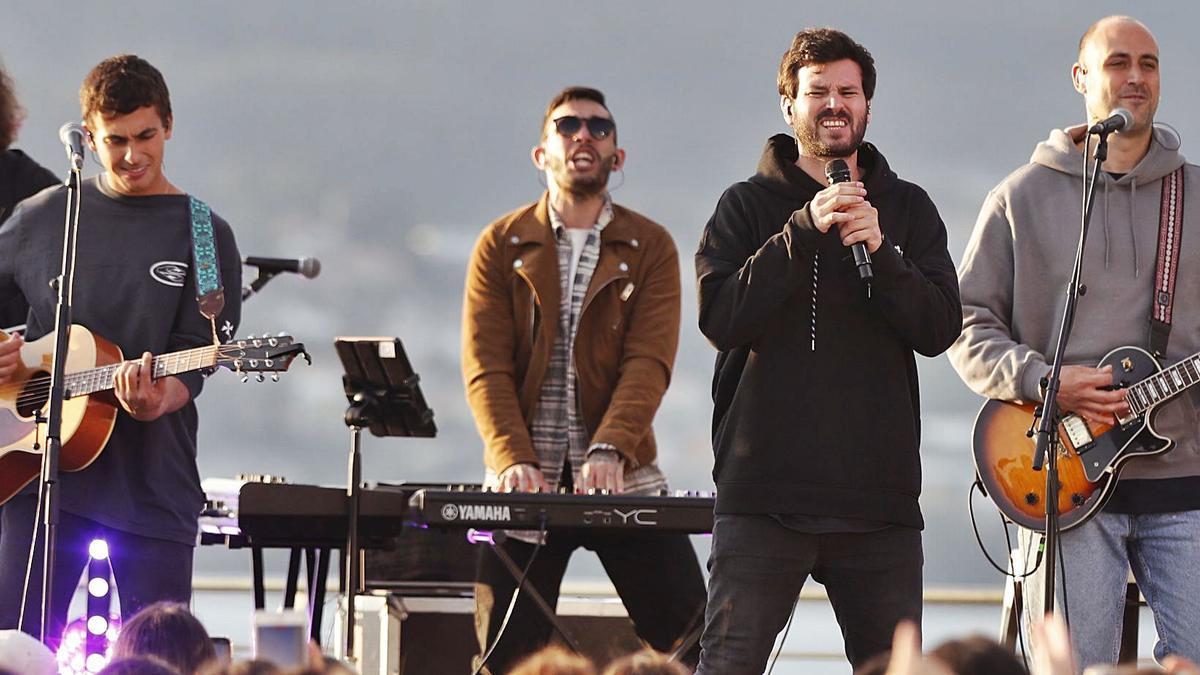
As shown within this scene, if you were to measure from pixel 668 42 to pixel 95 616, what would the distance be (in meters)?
5.00

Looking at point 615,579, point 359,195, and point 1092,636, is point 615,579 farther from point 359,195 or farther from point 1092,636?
point 359,195

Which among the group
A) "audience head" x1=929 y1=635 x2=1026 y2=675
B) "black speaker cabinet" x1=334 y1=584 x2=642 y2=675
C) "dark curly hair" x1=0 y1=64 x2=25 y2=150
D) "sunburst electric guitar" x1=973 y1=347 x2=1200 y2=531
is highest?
"dark curly hair" x1=0 y1=64 x2=25 y2=150

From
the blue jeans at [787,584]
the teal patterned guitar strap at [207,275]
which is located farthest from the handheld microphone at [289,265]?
the blue jeans at [787,584]

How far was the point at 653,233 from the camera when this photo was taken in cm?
525

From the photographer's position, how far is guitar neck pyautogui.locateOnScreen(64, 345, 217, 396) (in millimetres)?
4539

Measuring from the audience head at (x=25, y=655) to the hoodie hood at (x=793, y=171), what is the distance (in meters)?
1.98

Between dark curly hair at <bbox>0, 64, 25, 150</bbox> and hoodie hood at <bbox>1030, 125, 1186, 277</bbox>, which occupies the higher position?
dark curly hair at <bbox>0, 64, 25, 150</bbox>

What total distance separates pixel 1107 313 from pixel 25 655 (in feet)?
9.35

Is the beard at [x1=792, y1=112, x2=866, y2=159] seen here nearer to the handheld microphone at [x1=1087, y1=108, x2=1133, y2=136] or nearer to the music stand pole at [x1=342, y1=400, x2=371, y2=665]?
the handheld microphone at [x1=1087, y1=108, x2=1133, y2=136]

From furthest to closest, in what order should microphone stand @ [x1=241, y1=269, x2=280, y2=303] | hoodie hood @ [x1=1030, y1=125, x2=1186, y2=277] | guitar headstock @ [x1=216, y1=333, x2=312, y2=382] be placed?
microphone stand @ [x1=241, y1=269, x2=280, y2=303], guitar headstock @ [x1=216, y1=333, x2=312, y2=382], hoodie hood @ [x1=1030, y1=125, x2=1186, y2=277]

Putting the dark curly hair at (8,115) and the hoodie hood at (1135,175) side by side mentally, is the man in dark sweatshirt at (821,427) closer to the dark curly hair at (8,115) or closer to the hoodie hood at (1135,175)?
the hoodie hood at (1135,175)

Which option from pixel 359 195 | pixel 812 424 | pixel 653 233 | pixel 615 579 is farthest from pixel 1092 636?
pixel 359 195

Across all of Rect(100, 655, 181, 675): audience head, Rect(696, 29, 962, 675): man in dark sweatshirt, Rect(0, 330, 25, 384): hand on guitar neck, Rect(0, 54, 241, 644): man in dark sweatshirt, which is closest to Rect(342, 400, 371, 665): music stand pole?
Rect(0, 54, 241, 644): man in dark sweatshirt

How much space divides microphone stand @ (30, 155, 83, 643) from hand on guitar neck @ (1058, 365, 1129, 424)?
250cm
